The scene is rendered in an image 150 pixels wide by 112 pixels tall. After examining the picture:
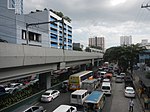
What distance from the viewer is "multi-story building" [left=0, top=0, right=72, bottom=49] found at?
140 ft

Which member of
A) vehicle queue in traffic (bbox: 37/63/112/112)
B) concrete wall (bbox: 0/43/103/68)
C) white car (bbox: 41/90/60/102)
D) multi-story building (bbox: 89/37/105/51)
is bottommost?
white car (bbox: 41/90/60/102)

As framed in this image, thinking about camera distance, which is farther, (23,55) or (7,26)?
(7,26)

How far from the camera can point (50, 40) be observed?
6906 cm

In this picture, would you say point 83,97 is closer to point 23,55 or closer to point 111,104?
point 111,104

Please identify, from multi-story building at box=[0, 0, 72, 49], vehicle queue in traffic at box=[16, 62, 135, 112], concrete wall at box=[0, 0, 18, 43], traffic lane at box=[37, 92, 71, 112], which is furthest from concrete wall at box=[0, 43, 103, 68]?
concrete wall at box=[0, 0, 18, 43]

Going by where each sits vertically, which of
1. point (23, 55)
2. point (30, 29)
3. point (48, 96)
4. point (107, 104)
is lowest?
point (107, 104)

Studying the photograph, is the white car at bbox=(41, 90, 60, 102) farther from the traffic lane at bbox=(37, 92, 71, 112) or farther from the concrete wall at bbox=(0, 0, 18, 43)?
the concrete wall at bbox=(0, 0, 18, 43)

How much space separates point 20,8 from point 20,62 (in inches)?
4868

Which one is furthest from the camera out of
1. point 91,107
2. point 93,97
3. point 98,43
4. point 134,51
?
point 98,43

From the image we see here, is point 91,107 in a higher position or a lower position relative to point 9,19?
lower

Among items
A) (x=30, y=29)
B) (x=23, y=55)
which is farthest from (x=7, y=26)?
(x=23, y=55)

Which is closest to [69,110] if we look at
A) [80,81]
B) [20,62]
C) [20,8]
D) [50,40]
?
[20,62]

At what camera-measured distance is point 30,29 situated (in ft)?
168

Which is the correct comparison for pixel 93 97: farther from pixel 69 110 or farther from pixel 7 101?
pixel 7 101
